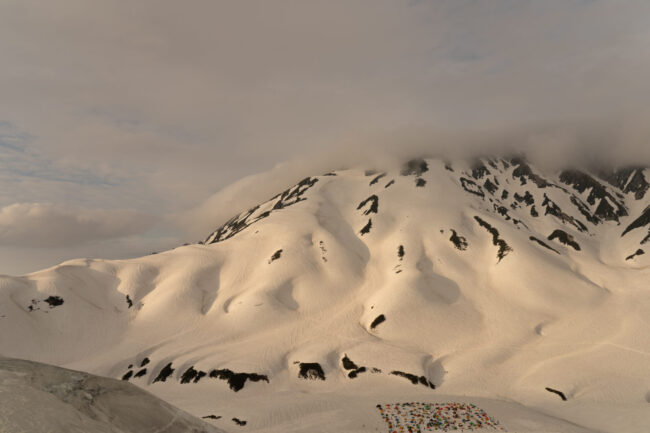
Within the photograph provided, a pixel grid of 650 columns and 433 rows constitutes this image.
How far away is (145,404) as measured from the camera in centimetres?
1082

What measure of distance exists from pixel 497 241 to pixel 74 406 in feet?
428

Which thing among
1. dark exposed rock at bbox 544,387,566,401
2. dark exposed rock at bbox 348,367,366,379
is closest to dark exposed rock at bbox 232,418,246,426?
dark exposed rock at bbox 348,367,366,379

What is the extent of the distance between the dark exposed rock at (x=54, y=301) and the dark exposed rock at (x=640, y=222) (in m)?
220

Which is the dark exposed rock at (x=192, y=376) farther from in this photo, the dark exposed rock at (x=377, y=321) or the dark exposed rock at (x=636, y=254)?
the dark exposed rock at (x=636, y=254)

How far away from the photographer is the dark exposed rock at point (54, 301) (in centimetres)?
9482

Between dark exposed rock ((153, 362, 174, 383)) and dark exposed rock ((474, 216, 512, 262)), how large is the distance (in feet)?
332

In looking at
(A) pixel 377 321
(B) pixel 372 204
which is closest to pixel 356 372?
(A) pixel 377 321

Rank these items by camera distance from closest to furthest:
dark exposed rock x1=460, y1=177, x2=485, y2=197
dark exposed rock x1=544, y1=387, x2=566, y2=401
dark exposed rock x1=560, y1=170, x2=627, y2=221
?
dark exposed rock x1=544, y1=387, x2=566, y2=401 < dark exposed rock x1=460, y1=177, x2=485, y2=197 < dark exposed rock x1=560, y1=170, x2=627, y2=221

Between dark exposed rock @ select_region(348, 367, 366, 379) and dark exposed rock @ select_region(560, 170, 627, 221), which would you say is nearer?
dark exposed rock @ select_region(348, 367, 366, 379)

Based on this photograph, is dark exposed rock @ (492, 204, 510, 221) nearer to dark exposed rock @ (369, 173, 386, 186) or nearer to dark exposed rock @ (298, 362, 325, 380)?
A: dark exposed rock @ (369, 173, 386, 186)

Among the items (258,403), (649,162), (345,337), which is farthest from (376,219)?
(649,162)

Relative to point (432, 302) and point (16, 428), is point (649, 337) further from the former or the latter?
point (16, 428)

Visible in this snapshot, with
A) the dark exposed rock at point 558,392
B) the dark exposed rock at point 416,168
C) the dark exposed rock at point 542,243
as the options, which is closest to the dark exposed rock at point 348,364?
the dark exposed rock at point 558,392

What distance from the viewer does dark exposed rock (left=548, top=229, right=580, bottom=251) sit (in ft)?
439
